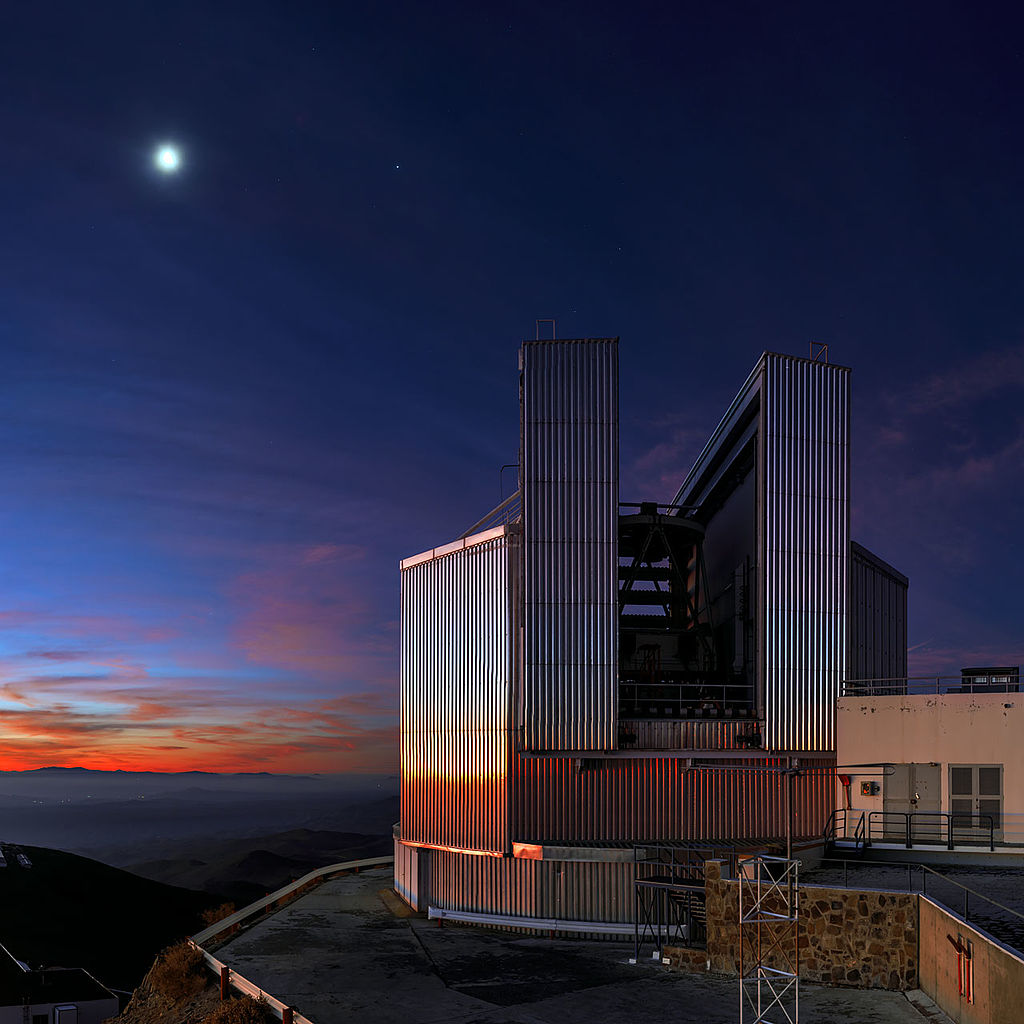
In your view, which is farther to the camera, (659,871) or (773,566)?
(773,566)

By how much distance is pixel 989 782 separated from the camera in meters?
21.9

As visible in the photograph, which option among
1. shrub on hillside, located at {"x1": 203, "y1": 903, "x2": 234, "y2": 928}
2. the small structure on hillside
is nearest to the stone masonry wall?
shrub on hillside, located at {"x1": 203, "y1": 903, "x2": 234, "y2": 928}

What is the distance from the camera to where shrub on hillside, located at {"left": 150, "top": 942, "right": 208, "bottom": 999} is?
18.3m

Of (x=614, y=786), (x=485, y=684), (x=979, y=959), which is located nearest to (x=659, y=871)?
(x=614, y=786)

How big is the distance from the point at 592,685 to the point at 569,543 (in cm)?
308

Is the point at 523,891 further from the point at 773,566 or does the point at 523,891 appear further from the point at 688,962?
the point at 773,566

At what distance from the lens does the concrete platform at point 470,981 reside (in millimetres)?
15203

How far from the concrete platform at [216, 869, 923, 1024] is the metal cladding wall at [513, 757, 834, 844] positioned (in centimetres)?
234

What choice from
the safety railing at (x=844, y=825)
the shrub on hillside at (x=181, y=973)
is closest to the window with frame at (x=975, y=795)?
the safety railing at (x=844, y=825)

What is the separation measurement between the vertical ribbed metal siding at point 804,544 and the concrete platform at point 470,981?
6.64m

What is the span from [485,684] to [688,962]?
7.68 metres

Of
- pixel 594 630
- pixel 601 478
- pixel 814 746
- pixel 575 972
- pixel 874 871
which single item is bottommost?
pixel 575 972

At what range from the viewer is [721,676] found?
2686 cm

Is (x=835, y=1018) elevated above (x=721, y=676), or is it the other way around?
(x=721, y=676)
